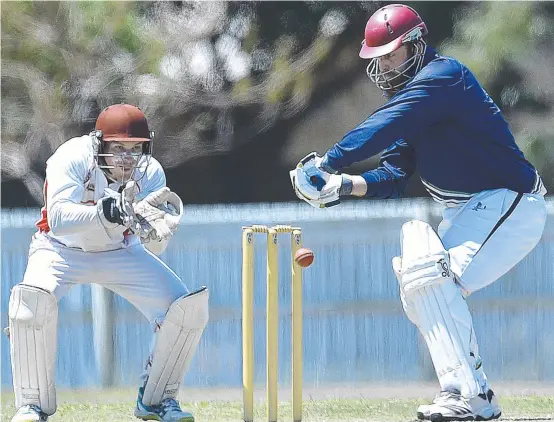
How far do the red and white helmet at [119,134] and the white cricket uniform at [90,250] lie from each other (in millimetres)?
41

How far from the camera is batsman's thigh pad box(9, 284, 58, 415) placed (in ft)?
19.0

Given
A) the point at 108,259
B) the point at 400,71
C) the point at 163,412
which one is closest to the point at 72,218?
the point at 108,259

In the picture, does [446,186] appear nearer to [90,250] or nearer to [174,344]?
[174,344]

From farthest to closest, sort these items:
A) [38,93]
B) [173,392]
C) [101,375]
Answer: [38,93]
[101,375]
[173,392]

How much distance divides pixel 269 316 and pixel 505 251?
1053 mm

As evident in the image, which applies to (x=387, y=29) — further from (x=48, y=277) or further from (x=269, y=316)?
(x=48, y=277)

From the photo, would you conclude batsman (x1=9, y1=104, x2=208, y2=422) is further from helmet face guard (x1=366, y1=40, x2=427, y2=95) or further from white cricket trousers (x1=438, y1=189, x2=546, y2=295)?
white cricket trousers (x1=438, y1=189, x2=546, y2=295)

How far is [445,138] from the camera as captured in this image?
579 cm

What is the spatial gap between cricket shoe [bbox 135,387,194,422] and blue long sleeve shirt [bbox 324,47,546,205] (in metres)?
1.17

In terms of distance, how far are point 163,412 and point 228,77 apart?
718 centimetres

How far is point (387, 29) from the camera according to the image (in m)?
5.82

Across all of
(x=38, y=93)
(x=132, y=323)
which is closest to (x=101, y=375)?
(x=132, y=323)

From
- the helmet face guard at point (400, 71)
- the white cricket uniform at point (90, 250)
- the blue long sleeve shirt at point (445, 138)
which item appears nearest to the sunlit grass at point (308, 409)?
the white cricket uniform at point (90, 250)

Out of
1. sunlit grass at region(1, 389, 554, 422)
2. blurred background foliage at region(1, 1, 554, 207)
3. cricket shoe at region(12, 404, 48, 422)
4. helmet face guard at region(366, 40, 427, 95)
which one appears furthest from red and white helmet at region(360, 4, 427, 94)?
blurred background foliage at region(1, 1, 554, 207)
